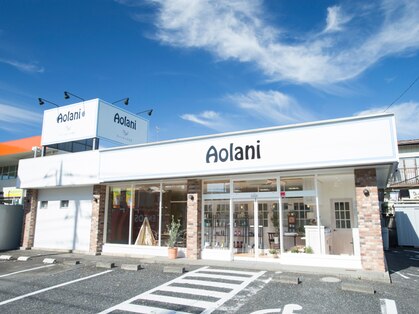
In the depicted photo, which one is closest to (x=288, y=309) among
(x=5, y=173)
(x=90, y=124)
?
(x=90, y=124)

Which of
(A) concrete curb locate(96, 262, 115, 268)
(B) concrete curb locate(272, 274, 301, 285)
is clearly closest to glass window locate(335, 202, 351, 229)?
(B) concrete curb locate(272, 274, 301, 285)

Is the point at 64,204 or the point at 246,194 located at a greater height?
the point at 246,194

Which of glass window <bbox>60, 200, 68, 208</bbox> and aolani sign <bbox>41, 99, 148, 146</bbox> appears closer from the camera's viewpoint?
glass window <bbox>60, 200, 68, 208</bbox>

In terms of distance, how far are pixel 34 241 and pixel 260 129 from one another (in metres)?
13.2

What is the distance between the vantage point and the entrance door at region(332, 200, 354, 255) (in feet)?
33.8

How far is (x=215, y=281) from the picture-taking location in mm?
8750

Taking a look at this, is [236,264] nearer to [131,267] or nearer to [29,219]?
[131,267]

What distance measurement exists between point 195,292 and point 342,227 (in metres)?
5.59

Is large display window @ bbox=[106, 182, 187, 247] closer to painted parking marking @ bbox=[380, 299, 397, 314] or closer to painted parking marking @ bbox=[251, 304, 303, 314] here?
painted parking marking @ bbox=[251, 304, 303, 314]

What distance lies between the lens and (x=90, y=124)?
16.4 m

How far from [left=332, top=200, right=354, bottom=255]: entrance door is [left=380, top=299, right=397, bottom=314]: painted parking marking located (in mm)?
3362

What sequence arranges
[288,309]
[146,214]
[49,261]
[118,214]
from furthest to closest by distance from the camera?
1. [118,214]
2. [146,214]
3. [49,261]
4. [288,309]

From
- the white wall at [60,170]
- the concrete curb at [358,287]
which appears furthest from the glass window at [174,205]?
the concrete curb at [358,287]

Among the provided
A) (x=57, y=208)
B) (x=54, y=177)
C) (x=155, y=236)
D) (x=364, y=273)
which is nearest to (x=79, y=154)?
(x=54, y=177)
